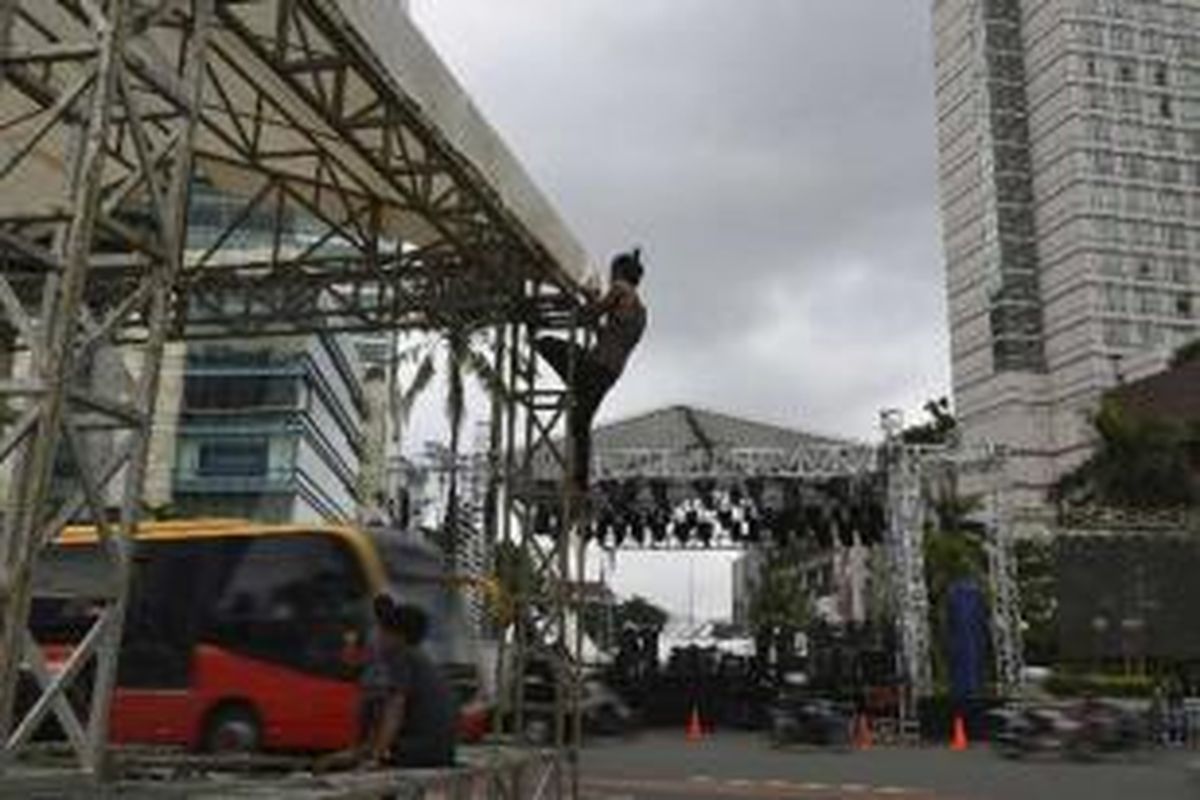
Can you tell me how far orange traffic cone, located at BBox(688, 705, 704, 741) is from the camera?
29481mm

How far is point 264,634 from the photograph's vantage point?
46.3 feet

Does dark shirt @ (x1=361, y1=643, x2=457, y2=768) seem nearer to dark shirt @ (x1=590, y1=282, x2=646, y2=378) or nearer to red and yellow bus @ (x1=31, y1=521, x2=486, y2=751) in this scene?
dark shirt @ (x1=590, y1=282, x2=646, y2=378)

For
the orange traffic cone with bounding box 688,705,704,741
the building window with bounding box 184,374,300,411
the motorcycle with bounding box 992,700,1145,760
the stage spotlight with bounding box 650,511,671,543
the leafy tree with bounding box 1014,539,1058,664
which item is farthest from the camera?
the building window with bounding box 184,374,300,411

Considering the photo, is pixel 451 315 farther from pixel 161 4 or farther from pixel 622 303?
pixel 161 4

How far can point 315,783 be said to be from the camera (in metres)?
6.44

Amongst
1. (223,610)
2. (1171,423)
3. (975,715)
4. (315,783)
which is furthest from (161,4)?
(1171,423)

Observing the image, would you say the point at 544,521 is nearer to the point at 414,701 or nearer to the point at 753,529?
the point at 414,701

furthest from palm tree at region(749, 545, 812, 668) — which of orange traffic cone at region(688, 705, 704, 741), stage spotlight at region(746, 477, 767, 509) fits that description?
stage spotlight at region(746, 477, 767, 509)

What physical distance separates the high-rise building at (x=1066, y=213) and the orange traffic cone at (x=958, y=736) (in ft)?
226

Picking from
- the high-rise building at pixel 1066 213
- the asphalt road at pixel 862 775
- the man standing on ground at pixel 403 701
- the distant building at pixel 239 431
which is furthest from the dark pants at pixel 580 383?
the high-rise building at pixel 1066 213

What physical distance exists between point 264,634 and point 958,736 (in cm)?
1676

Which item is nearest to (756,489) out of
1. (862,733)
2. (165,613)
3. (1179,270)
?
(862,733)

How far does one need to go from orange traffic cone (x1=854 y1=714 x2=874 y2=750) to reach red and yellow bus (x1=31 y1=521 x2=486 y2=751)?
14658 millimetres

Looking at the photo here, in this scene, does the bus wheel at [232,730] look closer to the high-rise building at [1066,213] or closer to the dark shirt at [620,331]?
the dark shirt at [620,331]
